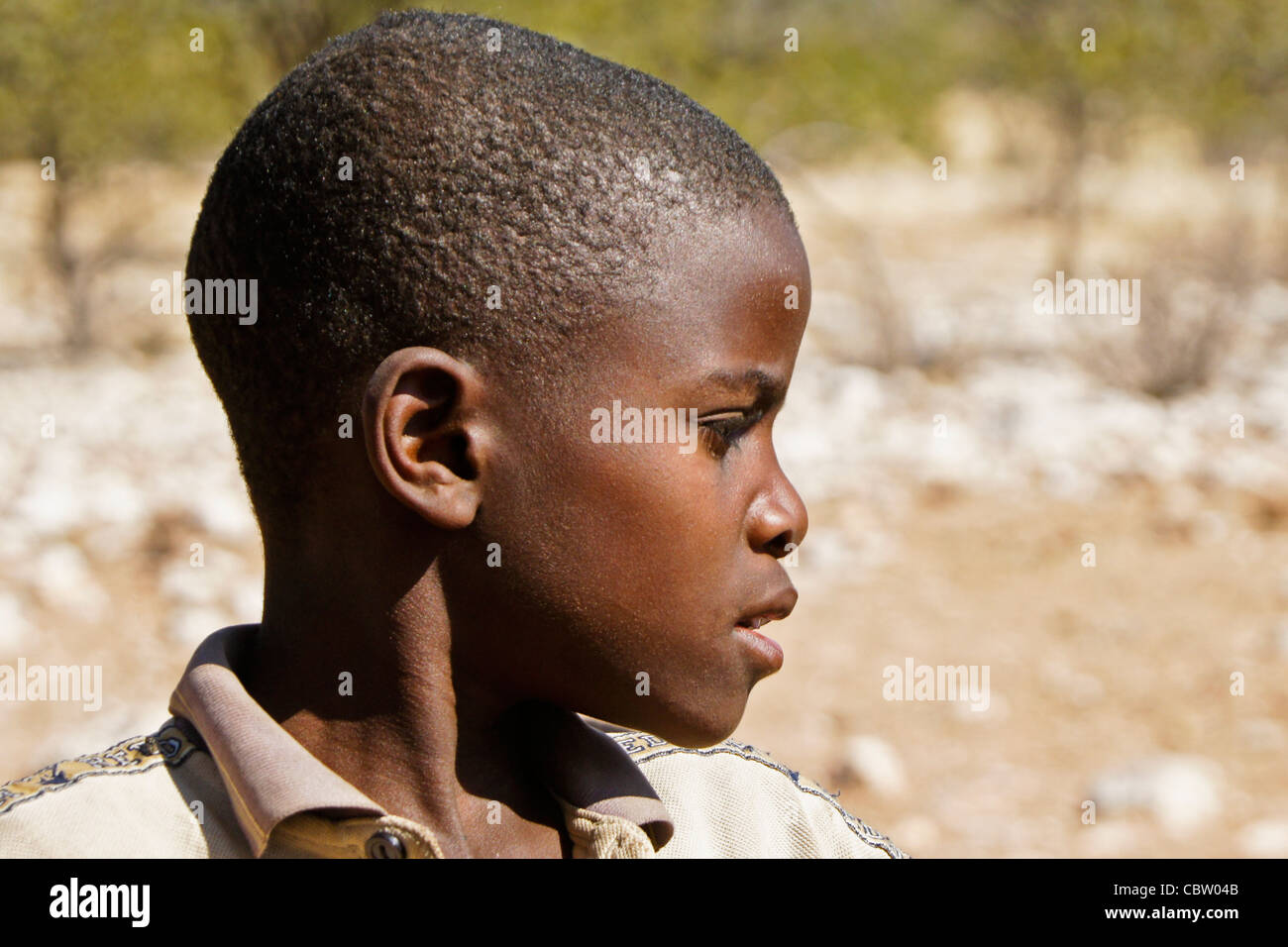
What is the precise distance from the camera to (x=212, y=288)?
4.53ft

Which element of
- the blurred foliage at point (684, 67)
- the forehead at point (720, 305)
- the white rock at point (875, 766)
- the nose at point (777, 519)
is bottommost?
the white rock at point (875, 766)

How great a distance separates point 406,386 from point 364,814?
37cm

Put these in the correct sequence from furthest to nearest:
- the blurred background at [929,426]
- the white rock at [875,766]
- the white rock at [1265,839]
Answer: the blurred background at [929,426] < the white rock at [875,766] < the white rock at [1265,839]

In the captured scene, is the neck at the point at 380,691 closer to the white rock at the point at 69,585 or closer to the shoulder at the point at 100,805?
the shoulder at the point at 100,805

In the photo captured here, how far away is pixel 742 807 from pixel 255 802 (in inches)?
21.7

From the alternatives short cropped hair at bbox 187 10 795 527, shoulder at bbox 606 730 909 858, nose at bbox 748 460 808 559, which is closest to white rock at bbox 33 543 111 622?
shoulder at bbox 606 730 909 858

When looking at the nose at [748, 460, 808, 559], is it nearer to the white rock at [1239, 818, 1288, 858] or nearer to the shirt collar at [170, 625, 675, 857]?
the shirt collar at [170, 625, 675, 857]

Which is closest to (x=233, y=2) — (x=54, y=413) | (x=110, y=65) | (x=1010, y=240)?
(x=110, y=65)

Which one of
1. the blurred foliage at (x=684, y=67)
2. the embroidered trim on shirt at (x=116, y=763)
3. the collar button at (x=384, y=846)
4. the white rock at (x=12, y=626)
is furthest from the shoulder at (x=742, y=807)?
the blurred foliage at (x=684, y=67)

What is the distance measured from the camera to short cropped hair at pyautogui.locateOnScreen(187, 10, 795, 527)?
129cm

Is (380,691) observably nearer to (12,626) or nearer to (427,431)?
(427,431)

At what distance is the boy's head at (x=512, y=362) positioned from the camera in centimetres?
129

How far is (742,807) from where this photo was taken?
157 centimetres
